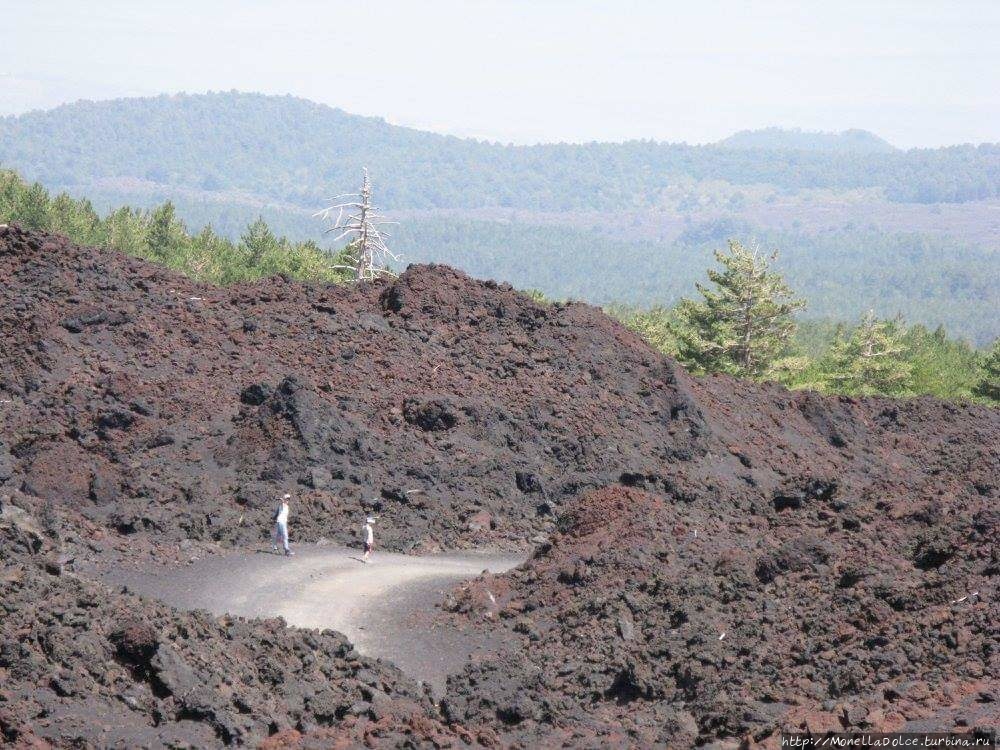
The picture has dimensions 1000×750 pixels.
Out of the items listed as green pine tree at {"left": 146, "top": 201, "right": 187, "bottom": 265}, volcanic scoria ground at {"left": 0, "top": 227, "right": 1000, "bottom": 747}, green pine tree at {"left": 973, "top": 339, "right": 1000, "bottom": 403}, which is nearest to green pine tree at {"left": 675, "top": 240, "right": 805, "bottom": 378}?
green pine tree at {"left": 973, "top": 339, "right": 1000, "bottom": 403}

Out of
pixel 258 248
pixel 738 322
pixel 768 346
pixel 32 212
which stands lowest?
pixel 768 346

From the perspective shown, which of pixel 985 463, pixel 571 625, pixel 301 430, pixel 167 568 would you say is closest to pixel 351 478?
pixel 301 430

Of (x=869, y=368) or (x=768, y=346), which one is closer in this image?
(x=768, y=346)

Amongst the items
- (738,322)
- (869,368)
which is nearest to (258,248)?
(738,322)

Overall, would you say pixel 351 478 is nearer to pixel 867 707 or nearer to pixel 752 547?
pixel 752 547

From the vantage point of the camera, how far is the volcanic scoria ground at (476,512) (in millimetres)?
12836

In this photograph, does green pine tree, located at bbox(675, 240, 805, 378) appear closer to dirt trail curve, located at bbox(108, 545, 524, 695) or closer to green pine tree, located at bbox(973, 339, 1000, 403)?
green pine tree, located at bbox(973, 339, 1000, 403)

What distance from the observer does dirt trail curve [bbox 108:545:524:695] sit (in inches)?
667

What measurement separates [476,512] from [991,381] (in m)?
37.2

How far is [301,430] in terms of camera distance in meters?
23.4

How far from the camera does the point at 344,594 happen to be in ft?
61.0

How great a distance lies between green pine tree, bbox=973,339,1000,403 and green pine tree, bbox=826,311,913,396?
300cm

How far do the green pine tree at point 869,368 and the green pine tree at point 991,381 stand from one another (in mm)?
3002

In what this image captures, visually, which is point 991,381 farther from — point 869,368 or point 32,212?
point 32,212
